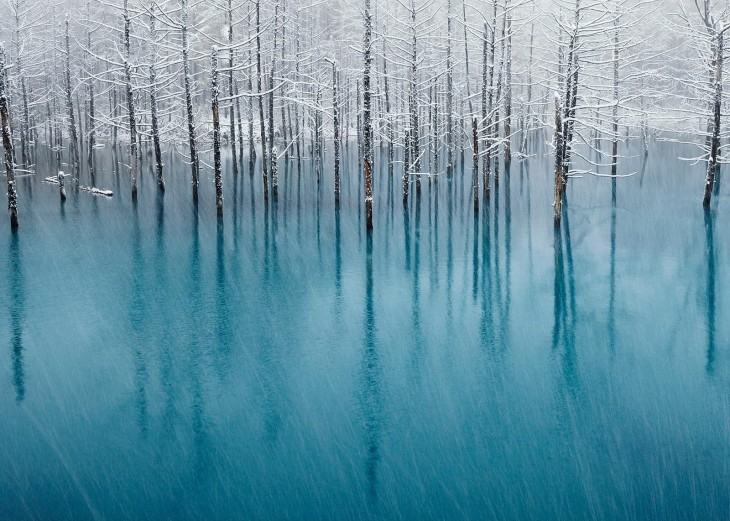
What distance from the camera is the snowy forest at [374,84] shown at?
22.5 meters

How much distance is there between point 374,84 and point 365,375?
45500 mm

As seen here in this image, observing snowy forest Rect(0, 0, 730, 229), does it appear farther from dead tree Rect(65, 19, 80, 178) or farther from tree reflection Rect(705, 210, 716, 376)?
tree reflection Rect(705, 210, 716, 376)

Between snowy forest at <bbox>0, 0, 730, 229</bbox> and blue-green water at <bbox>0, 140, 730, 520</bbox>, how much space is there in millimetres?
3731

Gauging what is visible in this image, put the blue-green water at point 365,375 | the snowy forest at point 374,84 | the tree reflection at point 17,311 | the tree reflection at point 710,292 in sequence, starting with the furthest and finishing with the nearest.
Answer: the snowy forest at point 374,84, the tree reflection at point 710,292, the tree reflection at point 17,311, the blue-green water at point 365,375

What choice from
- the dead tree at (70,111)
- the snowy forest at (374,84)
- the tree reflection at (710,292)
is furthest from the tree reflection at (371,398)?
the dead tree at (70,111)

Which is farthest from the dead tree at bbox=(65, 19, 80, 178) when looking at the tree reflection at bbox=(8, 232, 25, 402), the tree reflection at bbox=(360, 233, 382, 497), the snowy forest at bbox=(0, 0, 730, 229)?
the tree reflection at bbox=(360, 233, 382, 497)

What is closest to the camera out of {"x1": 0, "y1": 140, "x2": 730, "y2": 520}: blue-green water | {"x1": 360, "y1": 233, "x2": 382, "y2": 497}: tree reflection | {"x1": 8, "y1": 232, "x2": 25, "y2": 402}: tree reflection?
{"x1": 0, "y1": 140, "x2": 730, "y2": 520}: blue-green water

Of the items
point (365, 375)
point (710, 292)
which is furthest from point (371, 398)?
point (710, 292)

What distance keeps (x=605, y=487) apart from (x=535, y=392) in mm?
2779

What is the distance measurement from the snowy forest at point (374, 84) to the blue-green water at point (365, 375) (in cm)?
373

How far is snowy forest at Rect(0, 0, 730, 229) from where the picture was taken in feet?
73.8

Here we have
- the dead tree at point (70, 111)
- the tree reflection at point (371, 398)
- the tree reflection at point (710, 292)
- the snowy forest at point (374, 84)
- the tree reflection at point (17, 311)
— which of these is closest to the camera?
the tree reflection at point (371, 398)

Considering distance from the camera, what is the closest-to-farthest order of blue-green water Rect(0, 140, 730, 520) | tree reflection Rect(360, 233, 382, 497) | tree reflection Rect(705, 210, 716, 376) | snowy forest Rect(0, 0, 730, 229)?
blue-green water Rect(0, 140, 730, 520), tree reflection Rect(360, 233, 382, 497), tree reflection Rect(705, 210, 716, 376), snowy forest Rect(0, 0, 730, 229)

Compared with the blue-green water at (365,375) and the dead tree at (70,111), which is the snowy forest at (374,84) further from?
the blue-green water at (365,375)
